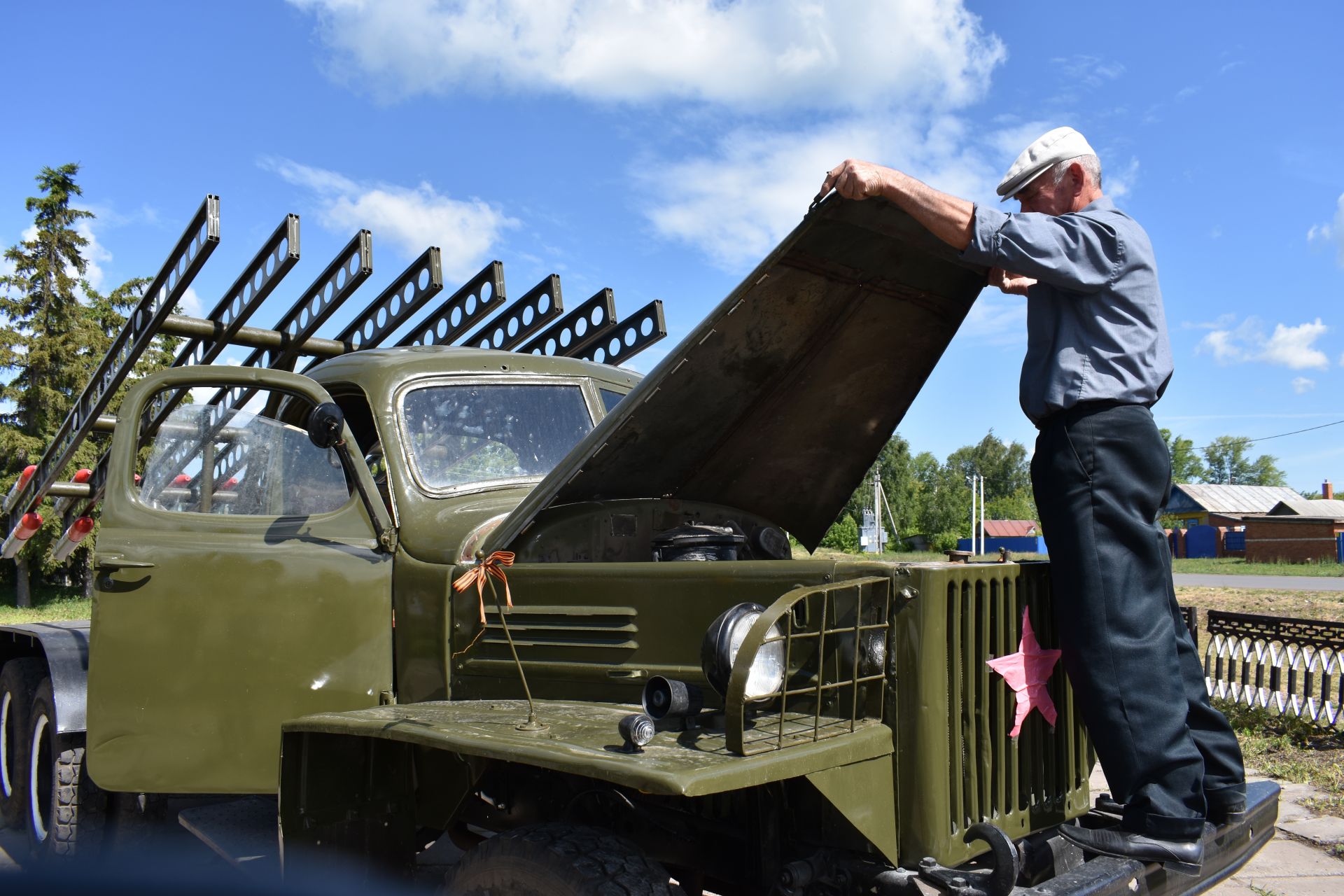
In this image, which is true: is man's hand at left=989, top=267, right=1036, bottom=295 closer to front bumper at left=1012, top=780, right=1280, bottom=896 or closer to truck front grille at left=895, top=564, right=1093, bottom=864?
truck front grille at left=895, top=564, right=1093, bottom=864

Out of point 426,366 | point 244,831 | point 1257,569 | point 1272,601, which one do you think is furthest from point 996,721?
point 1257,569

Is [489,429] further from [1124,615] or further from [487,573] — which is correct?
[1124,615]

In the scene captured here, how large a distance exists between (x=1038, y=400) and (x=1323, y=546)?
155ft

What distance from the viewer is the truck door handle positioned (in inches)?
137

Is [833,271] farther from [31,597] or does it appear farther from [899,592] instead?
[31,597]

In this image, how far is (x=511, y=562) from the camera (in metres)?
3.19

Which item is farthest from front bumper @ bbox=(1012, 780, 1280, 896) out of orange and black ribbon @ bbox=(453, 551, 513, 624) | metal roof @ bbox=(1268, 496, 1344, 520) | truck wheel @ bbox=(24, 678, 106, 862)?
metal roof @ bbox=(1268, 496, 1344, 520)

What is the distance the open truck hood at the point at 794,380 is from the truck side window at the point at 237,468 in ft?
3.08

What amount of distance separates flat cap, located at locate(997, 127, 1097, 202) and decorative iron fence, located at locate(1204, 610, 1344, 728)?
512cm

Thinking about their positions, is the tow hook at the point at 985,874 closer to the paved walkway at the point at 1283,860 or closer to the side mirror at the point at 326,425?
the paved walkway at the point at 1283,860

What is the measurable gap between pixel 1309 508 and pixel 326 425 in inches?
2259

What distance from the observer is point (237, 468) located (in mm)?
3871

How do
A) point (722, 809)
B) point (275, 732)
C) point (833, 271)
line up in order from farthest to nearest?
point (275, 732) → point (833, 271) → point (722, 809)

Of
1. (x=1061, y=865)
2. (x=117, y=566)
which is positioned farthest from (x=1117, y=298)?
(x=117, y=566)
